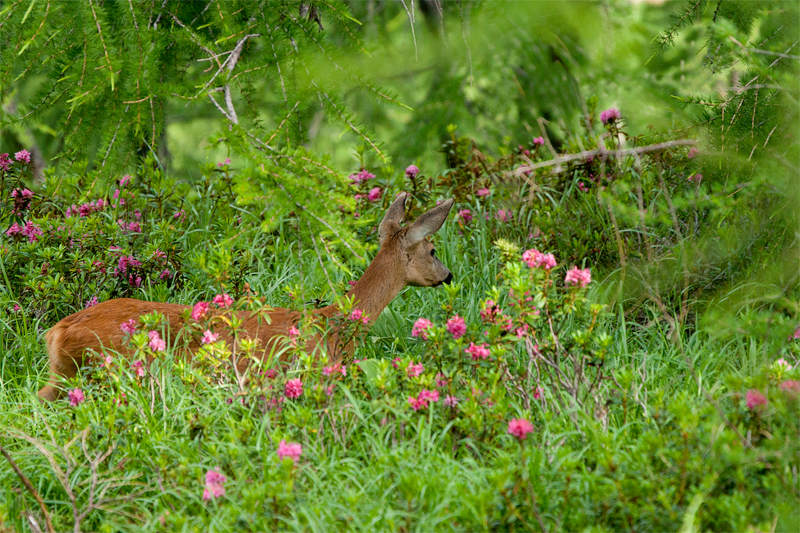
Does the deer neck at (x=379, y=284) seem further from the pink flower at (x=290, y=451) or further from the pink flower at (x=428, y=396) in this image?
the pink flower at (x=290, y=451)

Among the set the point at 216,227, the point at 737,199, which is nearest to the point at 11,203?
the point at 216,227

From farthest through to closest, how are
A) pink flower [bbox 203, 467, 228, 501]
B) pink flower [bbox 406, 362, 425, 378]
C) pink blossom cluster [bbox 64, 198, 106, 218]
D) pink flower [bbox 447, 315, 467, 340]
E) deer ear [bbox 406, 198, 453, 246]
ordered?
pink blossom cluster [bbox 64, 198, 106, 218]
deer ear [bbox 406, 198, 453, 246]
pink flower [bbox 447, 315, 467, 340]
pink flower [bbox 406, 362, 425, 378]
pink flower [bbox 203, 467, 228, 501]

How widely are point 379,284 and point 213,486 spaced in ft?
6.36

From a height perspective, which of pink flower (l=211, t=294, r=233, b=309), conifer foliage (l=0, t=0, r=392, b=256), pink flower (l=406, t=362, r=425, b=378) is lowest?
pink flower (l=406, t=362, r=425, b=378)

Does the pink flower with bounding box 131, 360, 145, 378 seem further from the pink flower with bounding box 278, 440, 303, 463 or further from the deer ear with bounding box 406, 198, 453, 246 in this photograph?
the deer ear with bounding box 406, 198, 453, 246

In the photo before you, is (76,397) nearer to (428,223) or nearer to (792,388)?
(428,223)

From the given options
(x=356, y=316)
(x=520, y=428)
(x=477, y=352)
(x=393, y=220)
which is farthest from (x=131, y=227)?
(x=520, y=428)

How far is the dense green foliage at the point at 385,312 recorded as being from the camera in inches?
110

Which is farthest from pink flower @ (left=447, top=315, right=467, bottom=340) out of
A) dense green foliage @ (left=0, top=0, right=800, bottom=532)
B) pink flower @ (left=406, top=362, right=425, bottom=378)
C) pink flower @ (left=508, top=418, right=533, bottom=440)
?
pink flower @ (left=508, top=418, right=533, bottom=440)

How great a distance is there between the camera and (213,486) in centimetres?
280

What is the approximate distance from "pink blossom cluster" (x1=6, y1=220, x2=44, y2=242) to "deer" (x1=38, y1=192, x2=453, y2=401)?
126 centimetres

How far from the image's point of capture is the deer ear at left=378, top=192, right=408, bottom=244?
4.73m

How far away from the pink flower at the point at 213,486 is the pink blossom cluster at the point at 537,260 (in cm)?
152

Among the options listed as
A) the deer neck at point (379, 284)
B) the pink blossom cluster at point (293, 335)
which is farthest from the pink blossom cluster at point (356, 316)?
the deer neck at point (379, 284)
